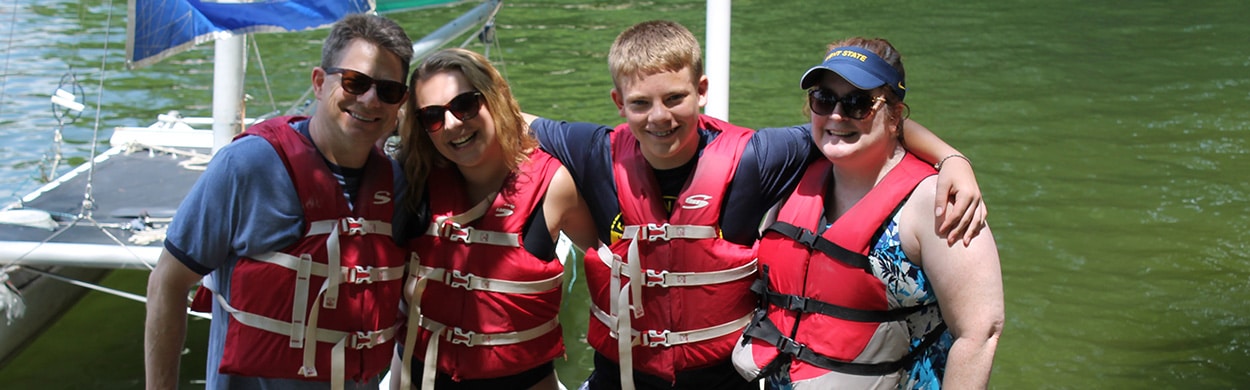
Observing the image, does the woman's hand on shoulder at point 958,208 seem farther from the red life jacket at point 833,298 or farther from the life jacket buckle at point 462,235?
the life jacket buckle at point 462,235

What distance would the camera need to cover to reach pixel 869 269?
2.63 m

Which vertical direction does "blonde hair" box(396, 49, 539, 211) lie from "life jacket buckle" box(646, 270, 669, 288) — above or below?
above

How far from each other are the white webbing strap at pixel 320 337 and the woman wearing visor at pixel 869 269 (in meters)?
0.98

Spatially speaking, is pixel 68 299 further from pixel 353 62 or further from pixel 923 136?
pixel 923 136

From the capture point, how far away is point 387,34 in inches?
112

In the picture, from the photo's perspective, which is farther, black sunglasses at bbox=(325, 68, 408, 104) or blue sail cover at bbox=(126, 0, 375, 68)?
blue sail cover at bbox=(126, 0, 375, 68)

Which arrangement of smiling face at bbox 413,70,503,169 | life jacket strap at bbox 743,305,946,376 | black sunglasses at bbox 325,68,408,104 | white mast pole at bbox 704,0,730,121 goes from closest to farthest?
life jacket strap at bbox 743,305,946,376, black sunglasses at bbox 325,68,408,104, smiling face at bbox 413,70,503,169, white mast pole at bbox 704,0,730,121

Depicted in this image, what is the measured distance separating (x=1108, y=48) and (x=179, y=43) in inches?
475

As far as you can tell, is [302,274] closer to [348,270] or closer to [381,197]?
[348,270]

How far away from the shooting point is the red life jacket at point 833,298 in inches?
103

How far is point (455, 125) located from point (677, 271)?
2.24ft

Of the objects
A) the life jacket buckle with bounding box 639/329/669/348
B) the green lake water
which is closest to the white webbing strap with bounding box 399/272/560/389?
the life jacket buckle with bounding box 639/329/669/348

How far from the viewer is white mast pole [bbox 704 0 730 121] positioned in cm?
395

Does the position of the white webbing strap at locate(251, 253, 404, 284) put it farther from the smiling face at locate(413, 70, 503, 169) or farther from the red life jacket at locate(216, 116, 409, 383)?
the smiling face at locate(413, 70, 503, 169)
